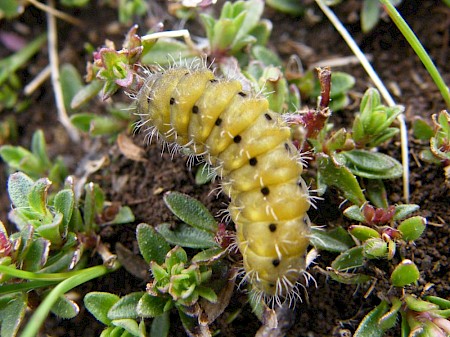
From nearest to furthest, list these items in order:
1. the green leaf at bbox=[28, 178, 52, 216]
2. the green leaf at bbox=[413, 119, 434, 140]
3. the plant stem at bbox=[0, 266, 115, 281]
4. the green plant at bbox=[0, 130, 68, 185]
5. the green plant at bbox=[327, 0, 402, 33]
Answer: the plant stem at bbox=[0, 266, 115, 281]
the green leaf at bbox=[28, 178, 52, 216]
the green leaf at bbox=[413, 119, 434, 140]
the green plant at bbox=[0, 130, 68, 185]
the green plant at bbox=[327, 0, 402, 33]

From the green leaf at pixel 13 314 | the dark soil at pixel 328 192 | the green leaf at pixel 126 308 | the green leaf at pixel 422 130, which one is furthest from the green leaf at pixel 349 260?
the green leaf at pixel 13 314

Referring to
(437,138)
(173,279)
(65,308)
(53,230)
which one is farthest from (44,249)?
(437,138)

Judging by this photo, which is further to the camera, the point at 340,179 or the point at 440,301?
the point at 340,179

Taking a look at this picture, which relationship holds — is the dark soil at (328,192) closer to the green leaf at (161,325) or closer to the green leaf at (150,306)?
the green leaf at (161,325)

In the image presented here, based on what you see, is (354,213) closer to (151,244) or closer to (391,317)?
(391,317)

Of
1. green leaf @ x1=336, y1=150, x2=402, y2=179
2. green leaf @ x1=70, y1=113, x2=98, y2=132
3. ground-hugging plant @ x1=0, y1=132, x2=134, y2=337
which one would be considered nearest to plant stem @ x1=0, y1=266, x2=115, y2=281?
ground-hugging plant @ x1=0, y1=132, x2=134, y2=337

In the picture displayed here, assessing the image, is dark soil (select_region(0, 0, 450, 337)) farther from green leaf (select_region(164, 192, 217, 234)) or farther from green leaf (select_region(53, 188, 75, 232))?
green leaf (select_region(53, 188, 75, 232))
